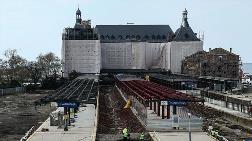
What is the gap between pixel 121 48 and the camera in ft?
627

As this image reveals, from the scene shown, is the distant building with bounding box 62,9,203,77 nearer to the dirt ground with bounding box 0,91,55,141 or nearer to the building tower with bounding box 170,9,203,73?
the building tower with bounding box 170,9,203,73

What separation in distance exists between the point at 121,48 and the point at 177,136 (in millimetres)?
153225

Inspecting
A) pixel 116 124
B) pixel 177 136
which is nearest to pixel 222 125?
pixel 116 124

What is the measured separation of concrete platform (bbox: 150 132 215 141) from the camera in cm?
3675

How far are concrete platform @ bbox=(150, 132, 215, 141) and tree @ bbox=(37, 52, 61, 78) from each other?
115 m

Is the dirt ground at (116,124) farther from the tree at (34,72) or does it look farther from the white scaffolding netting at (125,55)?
the white scaffolding netting at (125,55)

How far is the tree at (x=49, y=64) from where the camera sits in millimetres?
153875

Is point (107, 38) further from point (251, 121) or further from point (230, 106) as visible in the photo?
point (251, 121)

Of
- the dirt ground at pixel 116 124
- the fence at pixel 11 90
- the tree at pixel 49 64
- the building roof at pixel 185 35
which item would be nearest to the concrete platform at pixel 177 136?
the dirt ground at pixel 116 124

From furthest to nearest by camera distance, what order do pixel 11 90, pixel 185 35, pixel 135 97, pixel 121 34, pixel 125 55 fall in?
pixel 121 34 → pixel 125 55 → pixel 185 35 → pixel 11 90 → pixel 135 97

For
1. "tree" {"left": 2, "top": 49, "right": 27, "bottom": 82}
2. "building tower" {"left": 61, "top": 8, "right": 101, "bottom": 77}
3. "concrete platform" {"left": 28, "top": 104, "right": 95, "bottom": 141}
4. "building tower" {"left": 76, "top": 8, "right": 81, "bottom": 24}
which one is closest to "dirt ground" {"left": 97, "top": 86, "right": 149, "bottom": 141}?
"concrete platform" {"left": 28, "top": 104, "right": 95, "bottom": 141}

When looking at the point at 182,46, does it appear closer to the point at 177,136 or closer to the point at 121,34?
the point at 121,34

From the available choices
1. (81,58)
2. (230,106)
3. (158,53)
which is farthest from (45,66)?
(230,106)

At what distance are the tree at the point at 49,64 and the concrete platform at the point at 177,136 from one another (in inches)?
4532
